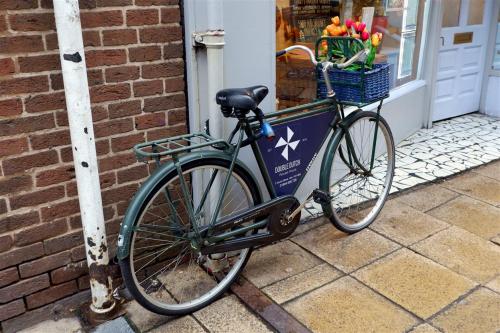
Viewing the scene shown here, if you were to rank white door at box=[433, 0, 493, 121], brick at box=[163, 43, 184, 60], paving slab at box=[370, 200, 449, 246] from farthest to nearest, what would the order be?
white door at box=[433, 0, 493, 121]
paving slab at box=[370, 200, 449, 246]
brick at box=[163, 43, 184, 60]

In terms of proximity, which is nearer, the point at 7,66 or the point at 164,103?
the point at 7,66

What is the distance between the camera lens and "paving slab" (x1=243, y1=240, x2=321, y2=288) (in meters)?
3.08

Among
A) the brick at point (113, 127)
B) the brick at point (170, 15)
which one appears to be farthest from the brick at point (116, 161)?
the brick at point (170, 15)

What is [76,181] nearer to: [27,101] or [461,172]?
[27,101]

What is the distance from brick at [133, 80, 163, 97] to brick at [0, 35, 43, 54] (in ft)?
1.82

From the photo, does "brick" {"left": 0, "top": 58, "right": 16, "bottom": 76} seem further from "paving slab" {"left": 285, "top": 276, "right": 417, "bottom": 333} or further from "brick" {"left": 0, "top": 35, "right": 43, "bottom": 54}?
"paving slab" {"left": 285, "top": 276, "right": 417, "bottom": 333}

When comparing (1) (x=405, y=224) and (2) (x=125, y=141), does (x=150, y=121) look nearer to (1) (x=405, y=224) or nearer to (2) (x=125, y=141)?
(2) (x=125, y=141)

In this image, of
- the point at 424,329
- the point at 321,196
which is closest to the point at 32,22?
the point at 321,196

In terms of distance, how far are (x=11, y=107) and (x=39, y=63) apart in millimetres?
256

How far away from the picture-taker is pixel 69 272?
2779 millimetres

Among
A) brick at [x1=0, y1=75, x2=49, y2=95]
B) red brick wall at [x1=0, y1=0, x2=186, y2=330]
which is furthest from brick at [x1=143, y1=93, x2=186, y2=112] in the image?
brick at [x1=0, y1=75, x2=49, y2=95]

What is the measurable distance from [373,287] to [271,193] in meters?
0.85

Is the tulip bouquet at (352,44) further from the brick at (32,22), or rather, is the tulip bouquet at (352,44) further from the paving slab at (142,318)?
the paving slab at (142,318)

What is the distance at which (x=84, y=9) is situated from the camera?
8.05ft
